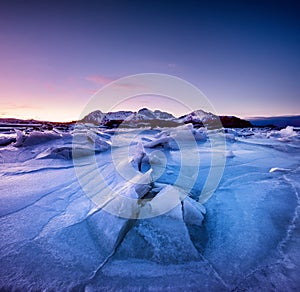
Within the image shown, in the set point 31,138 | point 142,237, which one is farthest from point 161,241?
point 31,138

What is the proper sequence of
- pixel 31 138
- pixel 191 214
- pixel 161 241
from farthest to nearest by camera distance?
pixel 31 138, pixel 191 214, pixel 161 241

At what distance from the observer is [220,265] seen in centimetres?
115

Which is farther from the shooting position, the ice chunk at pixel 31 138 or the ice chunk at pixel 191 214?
the ice chunk at pixel 31 138

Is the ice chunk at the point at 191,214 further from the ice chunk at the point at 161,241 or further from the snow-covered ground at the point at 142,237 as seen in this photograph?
the ice chunk at the point at 161,241

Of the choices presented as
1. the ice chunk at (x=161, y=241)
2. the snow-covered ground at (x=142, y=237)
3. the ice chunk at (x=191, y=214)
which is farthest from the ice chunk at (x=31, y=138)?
the ice chunk at (x=191, y=214)

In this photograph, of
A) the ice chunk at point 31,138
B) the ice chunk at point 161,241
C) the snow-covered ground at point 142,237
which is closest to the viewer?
the snow-covered ground at point 142,237

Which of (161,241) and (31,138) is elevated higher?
(31,138)

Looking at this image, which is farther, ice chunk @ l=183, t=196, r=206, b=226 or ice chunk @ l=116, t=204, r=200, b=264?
ice chunk @ l=183, t=196, r=206, b=226

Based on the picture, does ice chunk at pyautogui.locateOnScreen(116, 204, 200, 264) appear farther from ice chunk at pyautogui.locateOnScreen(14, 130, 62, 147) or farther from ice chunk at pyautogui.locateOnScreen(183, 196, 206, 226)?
ice chunk at pyautogui.locateOnScreen(14, 130, 62, 147)

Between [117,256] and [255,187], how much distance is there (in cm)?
224

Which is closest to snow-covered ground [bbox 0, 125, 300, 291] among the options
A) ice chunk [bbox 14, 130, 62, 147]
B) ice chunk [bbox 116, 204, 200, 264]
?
ice chunk [bbox 116, 204, 200, 264]

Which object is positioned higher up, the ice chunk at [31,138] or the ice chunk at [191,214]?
the ice chunk at [31,138]

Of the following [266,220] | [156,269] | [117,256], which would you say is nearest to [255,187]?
[266,220]

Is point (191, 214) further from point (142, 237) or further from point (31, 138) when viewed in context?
point (31, 138)
